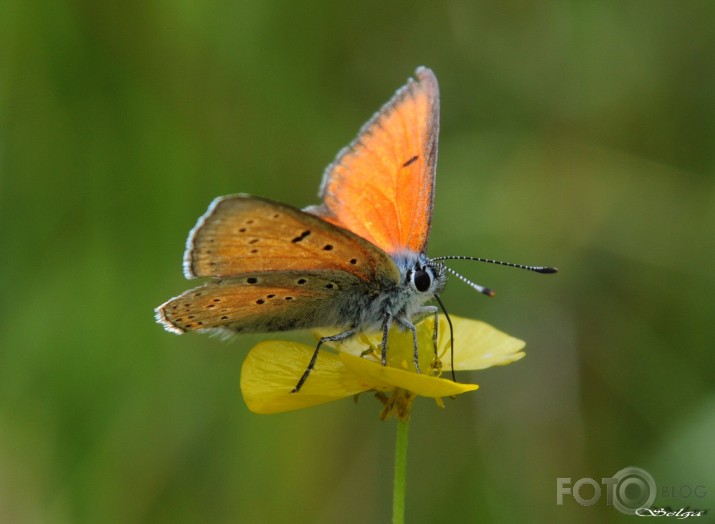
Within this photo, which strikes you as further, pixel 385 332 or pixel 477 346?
pixel 477 346

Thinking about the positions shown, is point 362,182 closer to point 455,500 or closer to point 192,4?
point 455,500

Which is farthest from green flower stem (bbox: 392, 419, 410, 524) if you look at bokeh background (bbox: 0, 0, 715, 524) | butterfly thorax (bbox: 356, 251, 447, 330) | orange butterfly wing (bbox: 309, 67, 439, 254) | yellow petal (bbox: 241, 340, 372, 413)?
bokeh background (bbox: 0, 0, 715, 524)

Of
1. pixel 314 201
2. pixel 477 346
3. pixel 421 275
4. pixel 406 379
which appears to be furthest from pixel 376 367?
pixel 314 201

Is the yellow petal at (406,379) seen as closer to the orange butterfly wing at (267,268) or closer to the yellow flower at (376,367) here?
the yellow flower at (376,367)

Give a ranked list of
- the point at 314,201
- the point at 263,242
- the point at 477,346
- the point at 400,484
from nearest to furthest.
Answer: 1. the point at 400,484
2. the point at 263,242
3. the point at 477,346
4. the point at 314,201

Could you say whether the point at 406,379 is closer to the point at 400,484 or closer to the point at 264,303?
the point at 400,484

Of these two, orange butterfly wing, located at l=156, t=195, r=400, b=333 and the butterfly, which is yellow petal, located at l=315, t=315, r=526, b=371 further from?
orange butterfly wing, located at l=156, t=195, r=400, b=333

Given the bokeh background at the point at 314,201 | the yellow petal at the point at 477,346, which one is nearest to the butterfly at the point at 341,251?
the yellow petal at the point at 477,346
